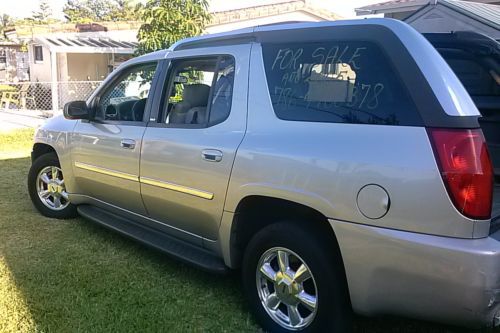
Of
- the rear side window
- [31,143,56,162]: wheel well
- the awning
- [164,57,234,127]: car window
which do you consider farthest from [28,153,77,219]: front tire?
the awning

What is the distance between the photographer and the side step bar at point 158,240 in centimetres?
345

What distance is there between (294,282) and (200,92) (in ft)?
5.91

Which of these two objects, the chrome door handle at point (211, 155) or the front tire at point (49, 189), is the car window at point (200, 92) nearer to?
the chrome door handle at point (211, 155)

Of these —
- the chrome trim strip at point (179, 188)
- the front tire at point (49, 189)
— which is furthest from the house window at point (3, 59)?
the chrome trim strip at point (179, 188)

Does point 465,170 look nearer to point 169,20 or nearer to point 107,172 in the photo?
point 107,172

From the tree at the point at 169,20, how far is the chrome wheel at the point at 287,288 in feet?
32.0

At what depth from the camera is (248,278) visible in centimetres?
321

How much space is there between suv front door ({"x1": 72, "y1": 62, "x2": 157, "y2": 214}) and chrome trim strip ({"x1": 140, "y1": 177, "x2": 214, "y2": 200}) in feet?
0.56

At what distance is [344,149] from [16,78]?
25.8 m

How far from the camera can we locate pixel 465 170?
223 cm

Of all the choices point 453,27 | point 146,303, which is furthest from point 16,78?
point 146,303

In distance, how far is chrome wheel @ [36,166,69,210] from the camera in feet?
17.3

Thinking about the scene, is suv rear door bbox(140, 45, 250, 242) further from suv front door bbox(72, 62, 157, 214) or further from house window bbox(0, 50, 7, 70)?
house window bbox(0, 50, 7, 70)

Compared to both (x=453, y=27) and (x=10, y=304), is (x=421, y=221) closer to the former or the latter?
(x=10, y=304)
